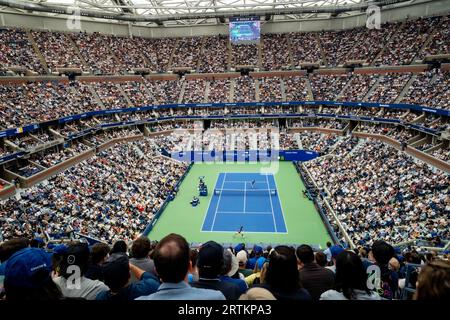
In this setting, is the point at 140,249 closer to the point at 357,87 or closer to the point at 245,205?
the point at 245,205

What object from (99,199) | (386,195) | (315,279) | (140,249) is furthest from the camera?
(99,199)

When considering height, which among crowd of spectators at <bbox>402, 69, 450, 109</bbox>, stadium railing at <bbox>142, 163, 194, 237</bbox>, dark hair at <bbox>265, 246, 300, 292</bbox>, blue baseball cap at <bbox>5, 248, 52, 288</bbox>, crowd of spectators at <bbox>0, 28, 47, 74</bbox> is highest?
crowd of spectators at <bbox>0, 28, 47, 74</bbox>

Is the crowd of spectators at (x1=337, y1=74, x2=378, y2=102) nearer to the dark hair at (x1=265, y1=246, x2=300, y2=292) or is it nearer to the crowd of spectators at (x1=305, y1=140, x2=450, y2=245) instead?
the crowd of spectators at (x1=305, y1=140, x2=450, y2=245)

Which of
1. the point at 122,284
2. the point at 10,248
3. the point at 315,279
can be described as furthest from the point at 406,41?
the point at 10,248

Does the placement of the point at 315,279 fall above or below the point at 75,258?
below

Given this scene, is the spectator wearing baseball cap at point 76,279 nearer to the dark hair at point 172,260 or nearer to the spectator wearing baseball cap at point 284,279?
the dark hair at point 172,260

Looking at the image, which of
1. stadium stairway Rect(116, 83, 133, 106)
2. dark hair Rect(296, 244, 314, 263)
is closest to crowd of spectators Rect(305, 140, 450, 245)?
dark hair Rect(296, 244, 314, 263)

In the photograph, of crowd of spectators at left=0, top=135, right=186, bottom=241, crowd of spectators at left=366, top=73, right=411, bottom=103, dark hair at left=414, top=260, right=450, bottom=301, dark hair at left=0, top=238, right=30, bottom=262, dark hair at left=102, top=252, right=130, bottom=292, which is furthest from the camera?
crowd of spectators at left=366, top=73, right=411, bottom=103

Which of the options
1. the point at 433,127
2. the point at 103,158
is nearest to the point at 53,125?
the point at 103,158
